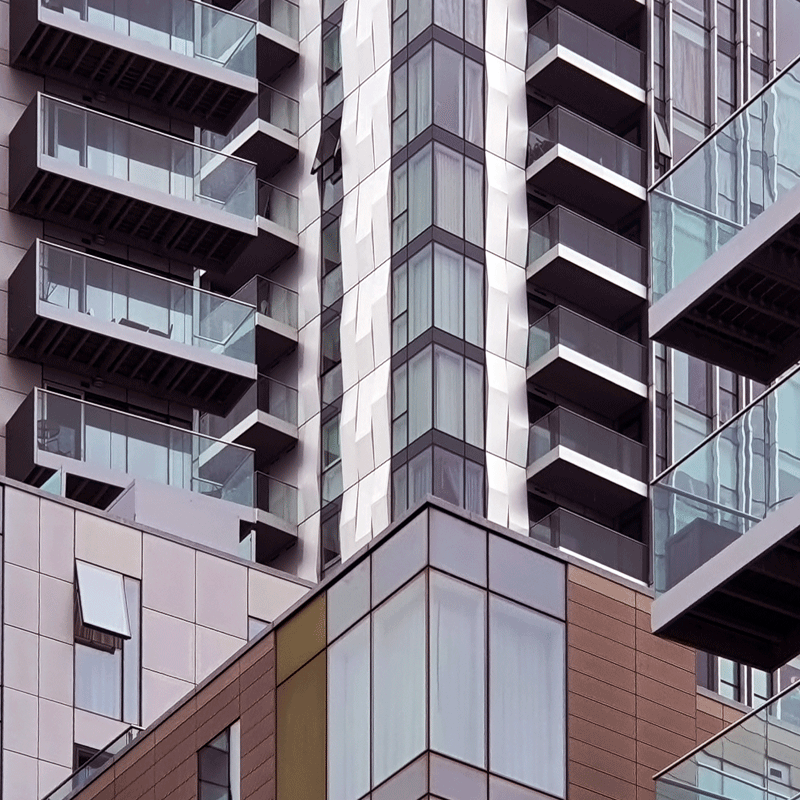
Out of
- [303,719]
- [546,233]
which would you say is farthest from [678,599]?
[546,233]

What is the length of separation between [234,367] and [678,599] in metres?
30.7

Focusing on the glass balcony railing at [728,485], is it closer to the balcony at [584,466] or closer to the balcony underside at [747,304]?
the balcony underside at [747,304]

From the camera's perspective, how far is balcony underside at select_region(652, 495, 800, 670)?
99.5 ft

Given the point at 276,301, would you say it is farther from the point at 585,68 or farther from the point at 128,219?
the point at 128,219

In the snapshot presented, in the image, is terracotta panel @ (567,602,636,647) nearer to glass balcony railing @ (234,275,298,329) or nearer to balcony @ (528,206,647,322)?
balcony @ (528,206,647,322)

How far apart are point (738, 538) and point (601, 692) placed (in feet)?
18.5

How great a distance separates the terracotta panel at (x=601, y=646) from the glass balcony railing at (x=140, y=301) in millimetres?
25452

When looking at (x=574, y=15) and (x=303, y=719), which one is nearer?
(x=303, y=719)

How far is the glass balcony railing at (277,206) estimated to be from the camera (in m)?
75.0

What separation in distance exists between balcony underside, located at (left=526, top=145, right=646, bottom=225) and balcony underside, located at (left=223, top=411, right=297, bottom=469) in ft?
28.7

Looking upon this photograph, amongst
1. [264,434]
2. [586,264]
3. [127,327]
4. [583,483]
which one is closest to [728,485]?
[127,327]

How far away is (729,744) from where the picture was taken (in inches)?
1158

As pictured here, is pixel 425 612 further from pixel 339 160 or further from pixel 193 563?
pixel 339 160

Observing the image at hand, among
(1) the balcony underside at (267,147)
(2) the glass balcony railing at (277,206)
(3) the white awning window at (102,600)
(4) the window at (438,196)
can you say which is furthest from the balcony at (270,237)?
(3) the white awning window at (102,600)
